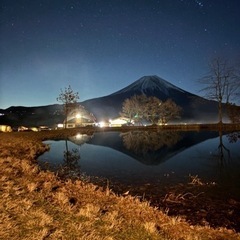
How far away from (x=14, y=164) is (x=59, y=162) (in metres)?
6.30

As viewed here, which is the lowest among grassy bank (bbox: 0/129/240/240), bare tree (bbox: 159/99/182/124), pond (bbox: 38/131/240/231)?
pond (bbox: 38/131/240/231)

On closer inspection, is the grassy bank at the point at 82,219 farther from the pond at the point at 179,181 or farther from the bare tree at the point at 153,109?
the bare tree at the point at 153,109

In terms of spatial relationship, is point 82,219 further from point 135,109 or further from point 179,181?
point 135,109

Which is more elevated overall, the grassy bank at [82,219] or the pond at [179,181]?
the grassy bank at [82,219]

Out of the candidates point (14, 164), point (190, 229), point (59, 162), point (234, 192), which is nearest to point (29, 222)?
point (190, 229)

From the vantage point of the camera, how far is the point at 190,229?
327 inches

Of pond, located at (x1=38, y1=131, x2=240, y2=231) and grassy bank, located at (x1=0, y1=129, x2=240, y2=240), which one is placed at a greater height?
grassy bank, located at (x1=0, y1=129, x2=240, y2=240)

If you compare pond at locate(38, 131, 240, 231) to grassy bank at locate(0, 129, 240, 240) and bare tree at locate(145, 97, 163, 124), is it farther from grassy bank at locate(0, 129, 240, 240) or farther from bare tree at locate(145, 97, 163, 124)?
bare tree at locate(145, 97, 163, 124)

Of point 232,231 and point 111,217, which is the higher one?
point 111,217

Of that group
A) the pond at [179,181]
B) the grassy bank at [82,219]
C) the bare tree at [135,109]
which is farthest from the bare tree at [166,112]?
the grassy bank at [82,219]

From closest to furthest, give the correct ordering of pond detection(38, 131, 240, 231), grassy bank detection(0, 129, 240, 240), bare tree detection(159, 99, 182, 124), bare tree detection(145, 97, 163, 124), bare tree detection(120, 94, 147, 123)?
grassy bank detection(0, 129, 240, 240)
pond detection(38, 131, 240, 231)
bare tree detection(145, 97, 163, 124)
bare tree detection(159, 99, 182, 124)
bare tree detection(120, 94, 147, 123)

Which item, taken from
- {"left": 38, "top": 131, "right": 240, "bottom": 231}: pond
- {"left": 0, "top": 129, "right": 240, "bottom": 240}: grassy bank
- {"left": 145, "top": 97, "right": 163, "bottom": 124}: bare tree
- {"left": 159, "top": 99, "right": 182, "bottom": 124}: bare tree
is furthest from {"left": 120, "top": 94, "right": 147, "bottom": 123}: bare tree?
{"left": 0, "top": 129, "right": 240, "bottom": 240}: grassy bank

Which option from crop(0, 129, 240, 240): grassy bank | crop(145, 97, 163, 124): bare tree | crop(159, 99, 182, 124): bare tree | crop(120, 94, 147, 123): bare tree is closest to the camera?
crop(0, 129, 240, 240): grassy bank

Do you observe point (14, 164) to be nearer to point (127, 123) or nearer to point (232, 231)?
point (232, 231)
